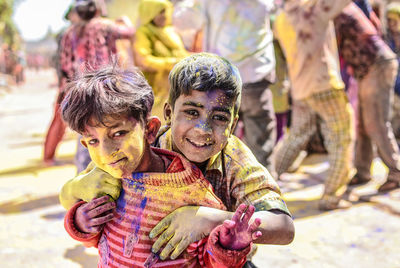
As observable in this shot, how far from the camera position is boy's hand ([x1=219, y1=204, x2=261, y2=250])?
1.21 metres

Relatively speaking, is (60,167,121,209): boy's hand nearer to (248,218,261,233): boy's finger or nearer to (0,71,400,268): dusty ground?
(248,218,261,233): boy's finger

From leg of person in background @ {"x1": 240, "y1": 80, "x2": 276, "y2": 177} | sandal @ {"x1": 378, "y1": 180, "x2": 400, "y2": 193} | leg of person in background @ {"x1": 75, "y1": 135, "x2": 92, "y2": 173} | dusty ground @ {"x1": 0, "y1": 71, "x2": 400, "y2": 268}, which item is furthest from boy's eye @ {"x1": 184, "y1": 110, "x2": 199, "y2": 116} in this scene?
sandal @ {"x1": 378, "y1": 180, "x2": 400, "y2": 193}

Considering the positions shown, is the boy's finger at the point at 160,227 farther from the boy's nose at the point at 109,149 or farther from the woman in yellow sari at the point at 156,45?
the woman in yellow sari at the point at 156,45

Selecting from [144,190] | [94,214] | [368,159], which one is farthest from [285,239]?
[368,159]

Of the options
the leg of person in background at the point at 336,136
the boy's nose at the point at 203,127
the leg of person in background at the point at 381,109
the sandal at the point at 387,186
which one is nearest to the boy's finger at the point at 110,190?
the boy's nose at the point at 203,127

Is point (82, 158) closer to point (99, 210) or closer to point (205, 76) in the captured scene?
point (99, 210)

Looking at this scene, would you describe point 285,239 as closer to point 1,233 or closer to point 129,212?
point 129,212

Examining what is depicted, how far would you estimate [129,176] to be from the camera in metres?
1.41

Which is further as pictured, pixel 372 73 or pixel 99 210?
pixel 372 73

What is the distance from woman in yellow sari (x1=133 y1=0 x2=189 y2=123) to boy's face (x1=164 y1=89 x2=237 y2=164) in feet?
7.96

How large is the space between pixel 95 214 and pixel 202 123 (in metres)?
0.48

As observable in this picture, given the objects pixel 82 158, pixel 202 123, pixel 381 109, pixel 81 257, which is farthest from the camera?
pixel 381 109

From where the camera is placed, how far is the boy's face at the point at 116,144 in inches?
51.4

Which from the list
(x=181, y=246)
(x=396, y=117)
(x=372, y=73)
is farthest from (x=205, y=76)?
(x=396, y=117)
